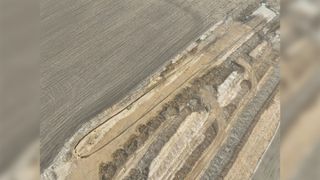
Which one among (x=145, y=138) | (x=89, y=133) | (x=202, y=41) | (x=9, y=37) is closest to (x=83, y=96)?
(x=89, y=133)

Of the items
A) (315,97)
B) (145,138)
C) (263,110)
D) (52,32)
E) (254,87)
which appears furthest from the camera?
(52,32)

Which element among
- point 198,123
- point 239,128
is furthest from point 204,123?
point 239,128

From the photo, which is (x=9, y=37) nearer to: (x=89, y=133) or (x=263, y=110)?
(x=89, y=133)

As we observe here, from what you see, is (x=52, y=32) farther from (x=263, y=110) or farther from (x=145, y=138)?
(x=263, y=110)

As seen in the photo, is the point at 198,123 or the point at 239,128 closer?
the point at 239,128

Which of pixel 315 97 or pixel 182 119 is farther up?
pixel 315 97

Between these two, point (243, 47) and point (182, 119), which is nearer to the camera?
point (182, 119)

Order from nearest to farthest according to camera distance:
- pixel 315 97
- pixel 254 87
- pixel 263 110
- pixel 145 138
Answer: pixel 315 97 → pixel 145 138 → pixel 263 110 → pixel 254 87

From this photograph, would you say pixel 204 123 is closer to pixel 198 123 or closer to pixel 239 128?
pixel 198 123
